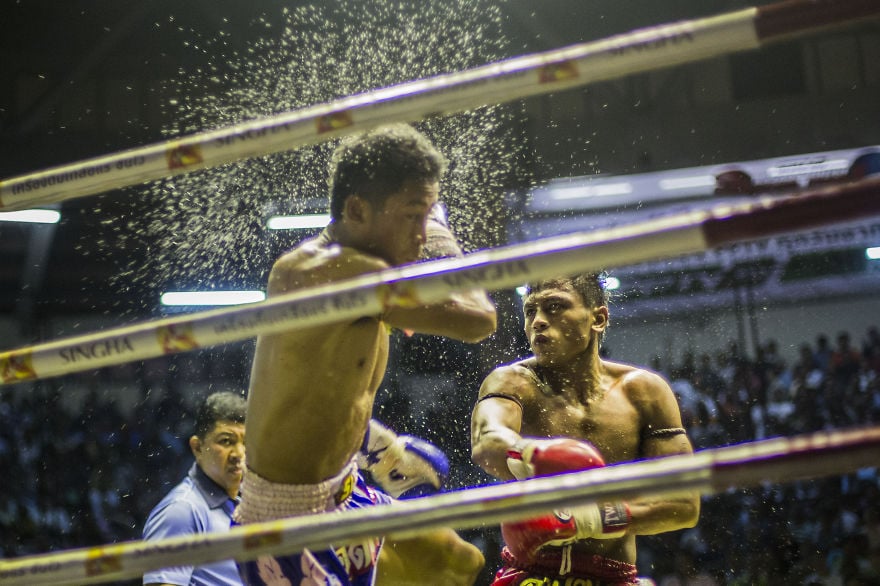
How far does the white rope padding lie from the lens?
1.01 metres

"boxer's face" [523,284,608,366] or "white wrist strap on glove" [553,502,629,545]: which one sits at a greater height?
"boxer's face" [523,284,608,366]

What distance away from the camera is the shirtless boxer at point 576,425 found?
2.12m

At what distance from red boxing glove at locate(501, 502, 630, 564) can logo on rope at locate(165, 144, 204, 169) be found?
1137mm

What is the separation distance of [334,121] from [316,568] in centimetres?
98

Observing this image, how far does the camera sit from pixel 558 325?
2.48 m

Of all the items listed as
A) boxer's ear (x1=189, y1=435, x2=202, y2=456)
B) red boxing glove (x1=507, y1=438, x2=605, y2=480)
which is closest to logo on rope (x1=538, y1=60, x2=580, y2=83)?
red boxing glove (x1=507, y1=438, x2=605, y2=480)

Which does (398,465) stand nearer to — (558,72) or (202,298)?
(558,72)

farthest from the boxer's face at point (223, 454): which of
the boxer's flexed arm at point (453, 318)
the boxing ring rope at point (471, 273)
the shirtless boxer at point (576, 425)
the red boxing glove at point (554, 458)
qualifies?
the boxing ring rope at point (471, 273)

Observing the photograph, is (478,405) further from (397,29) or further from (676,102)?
(676,102)

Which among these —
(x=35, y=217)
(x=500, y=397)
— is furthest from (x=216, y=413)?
(x=35, y=217)

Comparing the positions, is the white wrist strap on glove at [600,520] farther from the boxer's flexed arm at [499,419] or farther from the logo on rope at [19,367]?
the logo on rope at [19,367]

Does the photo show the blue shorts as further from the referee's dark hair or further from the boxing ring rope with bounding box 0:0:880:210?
the referee's dark hair

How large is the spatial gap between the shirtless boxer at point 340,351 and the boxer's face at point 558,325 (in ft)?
2.02

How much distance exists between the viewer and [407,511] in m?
1.16
